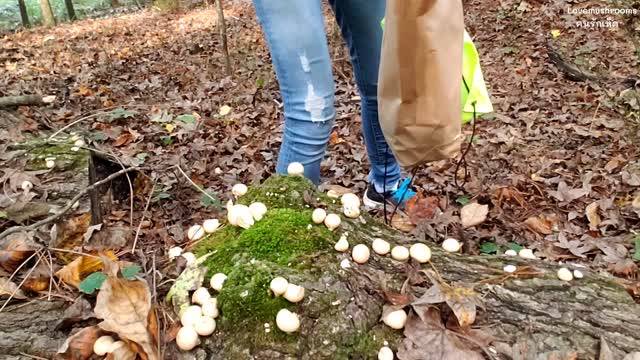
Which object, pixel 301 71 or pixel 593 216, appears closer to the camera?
pixel 301 71

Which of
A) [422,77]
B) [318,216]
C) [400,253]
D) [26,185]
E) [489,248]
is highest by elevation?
[422,77]

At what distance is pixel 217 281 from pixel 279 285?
24 centimetres

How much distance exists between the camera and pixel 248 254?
186cm

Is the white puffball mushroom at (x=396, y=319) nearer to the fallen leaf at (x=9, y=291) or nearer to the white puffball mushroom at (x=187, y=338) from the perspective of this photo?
the white puffball mushroom at (x=187, y=338)

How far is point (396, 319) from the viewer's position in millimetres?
1669

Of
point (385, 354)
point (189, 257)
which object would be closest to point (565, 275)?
point (385, 354)

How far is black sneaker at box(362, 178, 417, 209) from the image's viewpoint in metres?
3.35

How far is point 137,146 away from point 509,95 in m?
4.17

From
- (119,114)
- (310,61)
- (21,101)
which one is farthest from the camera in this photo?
(119,114)

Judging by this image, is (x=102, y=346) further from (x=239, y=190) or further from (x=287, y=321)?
(x=239, y=190)

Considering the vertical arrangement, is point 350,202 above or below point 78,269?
above

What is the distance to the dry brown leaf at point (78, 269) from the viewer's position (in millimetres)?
1969

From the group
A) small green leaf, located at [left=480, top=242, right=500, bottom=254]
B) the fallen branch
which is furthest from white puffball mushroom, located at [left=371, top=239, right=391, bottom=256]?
the fallen branch

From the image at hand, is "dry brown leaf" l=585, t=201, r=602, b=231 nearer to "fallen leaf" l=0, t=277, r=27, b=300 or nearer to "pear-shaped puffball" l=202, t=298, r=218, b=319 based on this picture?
"pear-shaped puffball" l=202, t=298, r=218, b=319
